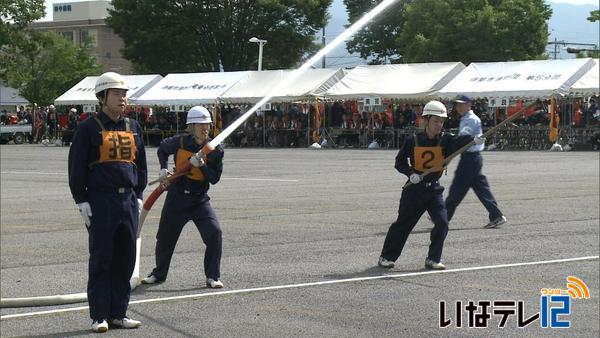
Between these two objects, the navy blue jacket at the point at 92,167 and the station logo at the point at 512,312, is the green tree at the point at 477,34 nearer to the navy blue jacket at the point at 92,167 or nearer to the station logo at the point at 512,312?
the station logo at the point at 512,312

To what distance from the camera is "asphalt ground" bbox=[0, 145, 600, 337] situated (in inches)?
332

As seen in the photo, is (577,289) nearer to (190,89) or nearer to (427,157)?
(427,157)

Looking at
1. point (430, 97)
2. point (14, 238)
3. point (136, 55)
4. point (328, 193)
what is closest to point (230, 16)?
point (136, 55)

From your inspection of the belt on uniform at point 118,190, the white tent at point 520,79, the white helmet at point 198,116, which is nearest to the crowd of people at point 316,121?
the white tent at point 520,79

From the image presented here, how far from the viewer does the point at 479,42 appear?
5244 centimetres

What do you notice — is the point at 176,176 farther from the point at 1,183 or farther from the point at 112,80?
the point at 1,183

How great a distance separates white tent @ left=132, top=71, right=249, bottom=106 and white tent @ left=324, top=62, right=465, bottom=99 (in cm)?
519

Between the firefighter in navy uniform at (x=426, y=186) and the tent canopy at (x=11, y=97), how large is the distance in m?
73.7

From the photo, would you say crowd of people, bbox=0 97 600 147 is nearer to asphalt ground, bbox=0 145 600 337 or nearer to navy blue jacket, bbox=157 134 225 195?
asphalt ground, bbox=0 145 600 337

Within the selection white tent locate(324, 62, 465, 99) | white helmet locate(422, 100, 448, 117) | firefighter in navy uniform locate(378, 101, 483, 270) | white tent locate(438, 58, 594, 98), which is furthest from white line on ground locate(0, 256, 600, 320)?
white tent locate(324, 62, 465, 99)

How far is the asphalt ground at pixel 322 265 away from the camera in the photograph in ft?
27.7

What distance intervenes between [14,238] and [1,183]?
1192cm

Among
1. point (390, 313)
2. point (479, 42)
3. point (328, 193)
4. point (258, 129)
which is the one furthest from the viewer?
point (479, 42)

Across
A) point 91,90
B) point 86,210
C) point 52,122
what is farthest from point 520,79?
point 52,122
